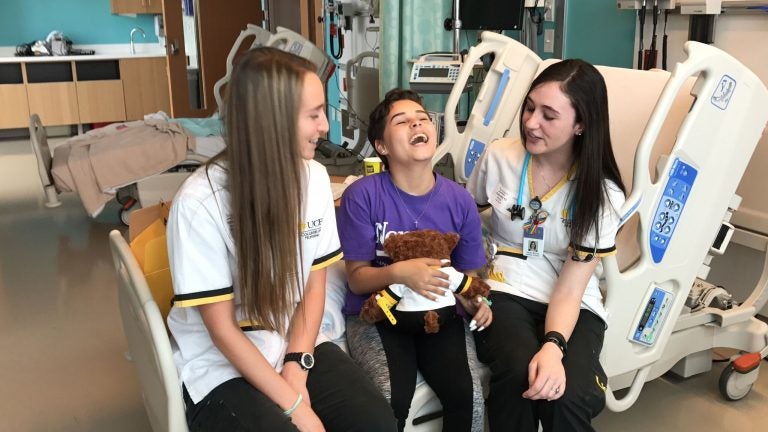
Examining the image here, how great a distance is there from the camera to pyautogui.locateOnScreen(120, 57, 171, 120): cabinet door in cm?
775

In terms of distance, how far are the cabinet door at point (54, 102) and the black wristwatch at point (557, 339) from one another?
7.00 meters

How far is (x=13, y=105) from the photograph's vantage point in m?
7.32

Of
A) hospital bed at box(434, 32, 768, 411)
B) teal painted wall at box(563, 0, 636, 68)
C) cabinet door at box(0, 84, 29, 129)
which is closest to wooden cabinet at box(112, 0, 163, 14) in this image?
cabinet door at box(0, 84, 29, 129)

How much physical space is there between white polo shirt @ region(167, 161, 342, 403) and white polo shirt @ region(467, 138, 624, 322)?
511 millimetres

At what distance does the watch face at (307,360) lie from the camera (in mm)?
1599

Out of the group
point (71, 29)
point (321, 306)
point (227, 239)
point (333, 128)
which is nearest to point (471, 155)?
point (321, 306)

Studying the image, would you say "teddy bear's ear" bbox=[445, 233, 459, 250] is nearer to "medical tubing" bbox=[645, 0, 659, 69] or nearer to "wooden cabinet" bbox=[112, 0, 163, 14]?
"medical tubing" bbox=[645, 0, 659, 69]

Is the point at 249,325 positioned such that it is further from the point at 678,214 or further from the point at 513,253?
the point at 678,214

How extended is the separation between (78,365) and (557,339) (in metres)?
1.97

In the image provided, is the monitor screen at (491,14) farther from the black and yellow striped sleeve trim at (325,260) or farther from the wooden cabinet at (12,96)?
the wooden cabinet at (12,96)

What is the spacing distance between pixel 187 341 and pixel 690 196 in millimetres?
1374

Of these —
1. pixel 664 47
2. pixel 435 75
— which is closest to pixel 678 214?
pixel 664 47

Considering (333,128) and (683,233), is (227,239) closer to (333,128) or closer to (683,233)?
(683,233)

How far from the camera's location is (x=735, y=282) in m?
3.11
